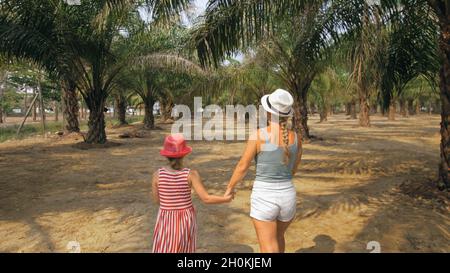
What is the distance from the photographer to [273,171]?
2.66 metres

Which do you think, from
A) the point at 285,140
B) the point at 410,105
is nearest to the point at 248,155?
the point at 285,140

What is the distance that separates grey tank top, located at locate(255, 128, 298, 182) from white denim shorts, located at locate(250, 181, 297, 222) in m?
0.04

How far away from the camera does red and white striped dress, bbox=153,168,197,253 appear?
2.62 metres

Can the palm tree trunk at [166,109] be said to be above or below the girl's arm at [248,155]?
above

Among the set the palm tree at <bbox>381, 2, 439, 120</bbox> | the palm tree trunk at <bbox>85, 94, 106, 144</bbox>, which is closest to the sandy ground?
the palm tree at <bbox>381, 2, 439, 120</bbox>

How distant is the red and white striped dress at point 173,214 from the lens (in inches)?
103

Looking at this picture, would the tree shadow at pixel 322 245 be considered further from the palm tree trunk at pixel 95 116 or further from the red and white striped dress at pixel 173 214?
the palm tree trunk at pixel 95 116

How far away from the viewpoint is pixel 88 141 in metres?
13.8

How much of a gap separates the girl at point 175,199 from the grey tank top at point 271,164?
469 mm

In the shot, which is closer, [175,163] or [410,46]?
[175,163]

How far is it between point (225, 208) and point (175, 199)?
2868mm

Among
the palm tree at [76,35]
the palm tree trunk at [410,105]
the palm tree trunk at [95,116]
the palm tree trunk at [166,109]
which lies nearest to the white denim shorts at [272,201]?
the palm tree at [76,35]

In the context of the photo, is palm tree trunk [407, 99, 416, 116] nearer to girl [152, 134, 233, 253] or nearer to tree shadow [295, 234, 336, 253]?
tree shadow [295, 234, 336, 253]

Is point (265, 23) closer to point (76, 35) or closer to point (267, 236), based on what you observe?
point (267, 236)
